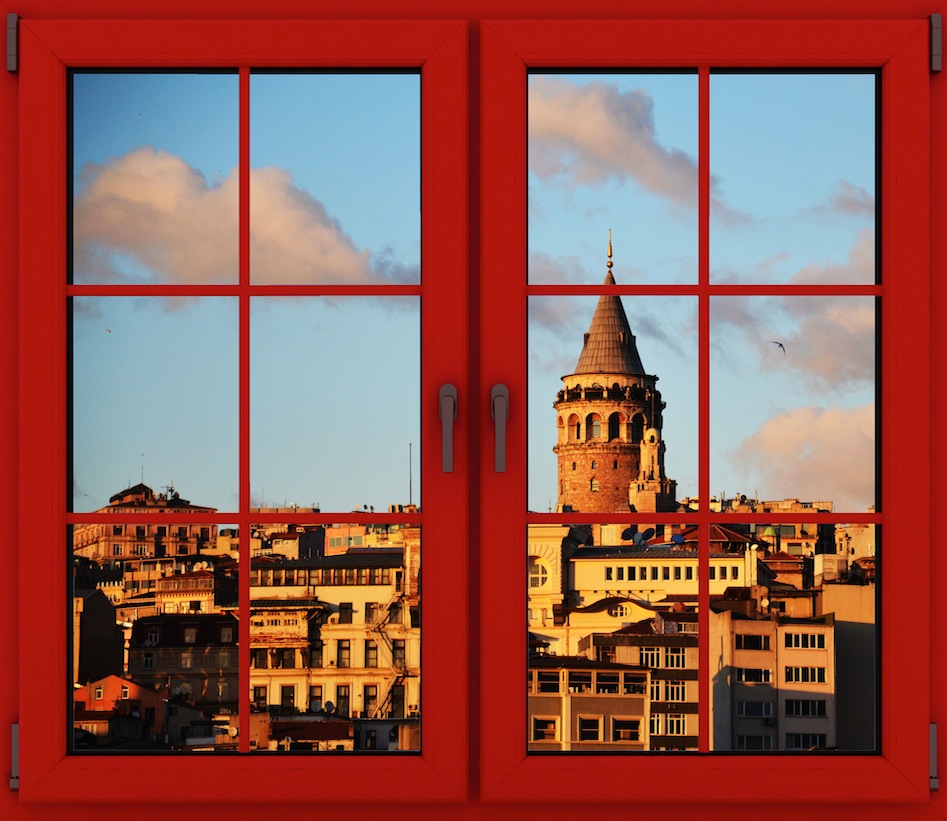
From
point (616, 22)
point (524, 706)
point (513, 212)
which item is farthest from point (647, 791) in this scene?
point (616, 22)

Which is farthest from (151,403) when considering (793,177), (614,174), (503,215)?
(793,177)

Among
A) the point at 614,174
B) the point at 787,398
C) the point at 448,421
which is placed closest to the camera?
the point at 448,421

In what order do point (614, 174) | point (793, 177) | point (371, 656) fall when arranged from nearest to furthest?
point (371, 656) < point (793, 177) < point (614, 174)

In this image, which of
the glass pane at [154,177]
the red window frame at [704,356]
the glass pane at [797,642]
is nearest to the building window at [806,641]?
the glass pane at [797,642]

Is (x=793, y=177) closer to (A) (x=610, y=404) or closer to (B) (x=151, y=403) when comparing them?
(A) (x=610, y=404)
